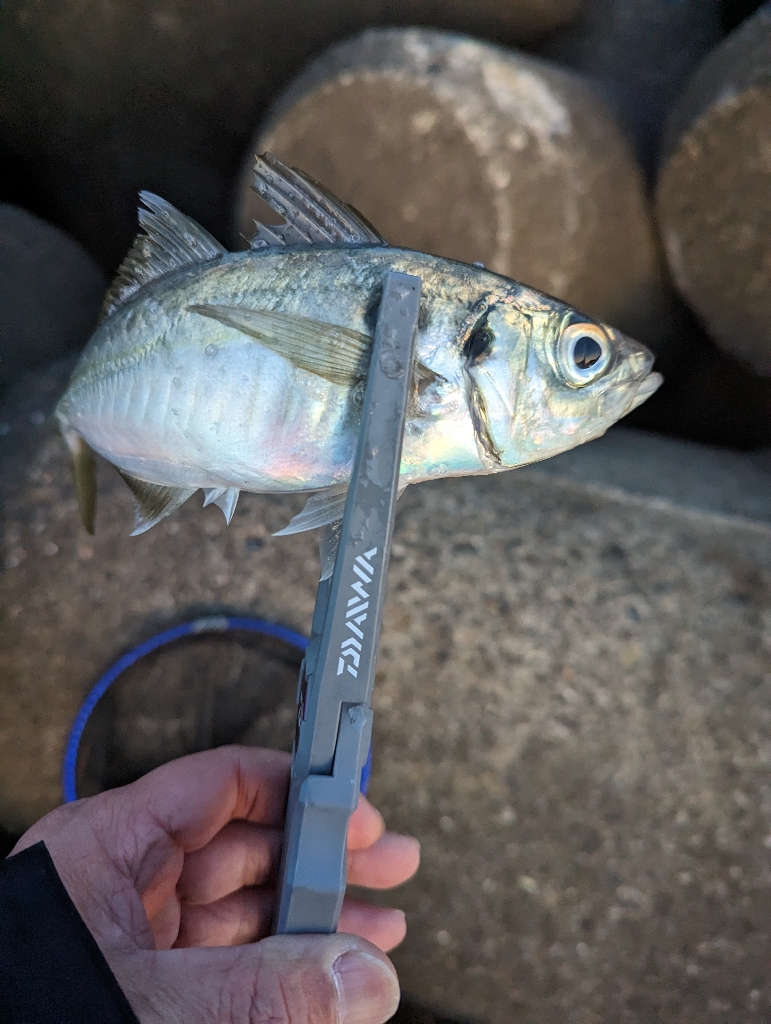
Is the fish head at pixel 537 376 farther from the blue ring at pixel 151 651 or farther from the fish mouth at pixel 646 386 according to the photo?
the blue ring at pixel 151 651

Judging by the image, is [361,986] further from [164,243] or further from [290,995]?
[164,243]

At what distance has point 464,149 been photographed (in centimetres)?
174

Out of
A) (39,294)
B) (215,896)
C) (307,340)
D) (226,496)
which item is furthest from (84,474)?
(39,294)

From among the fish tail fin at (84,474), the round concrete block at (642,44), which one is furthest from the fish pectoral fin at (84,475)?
the round concrete block at (642,44)

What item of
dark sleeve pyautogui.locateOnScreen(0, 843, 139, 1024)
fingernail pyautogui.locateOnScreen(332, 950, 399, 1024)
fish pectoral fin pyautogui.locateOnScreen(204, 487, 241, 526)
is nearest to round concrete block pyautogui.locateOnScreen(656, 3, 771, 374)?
fish pectoral fin pyautogui.locateOnScreen(204, 487, 241, 526)

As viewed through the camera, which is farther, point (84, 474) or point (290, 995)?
point (84, 474)

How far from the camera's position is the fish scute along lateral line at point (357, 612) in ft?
2.61

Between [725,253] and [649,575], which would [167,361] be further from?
[725,253]

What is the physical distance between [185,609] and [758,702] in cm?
142

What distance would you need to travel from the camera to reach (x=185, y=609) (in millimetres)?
1581

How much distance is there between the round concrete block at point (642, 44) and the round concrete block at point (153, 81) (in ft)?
0.64

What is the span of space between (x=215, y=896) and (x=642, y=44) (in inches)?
111

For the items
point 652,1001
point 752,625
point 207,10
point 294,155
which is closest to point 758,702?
point 752,625

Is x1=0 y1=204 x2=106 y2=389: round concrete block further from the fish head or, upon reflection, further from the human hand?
the fish head
